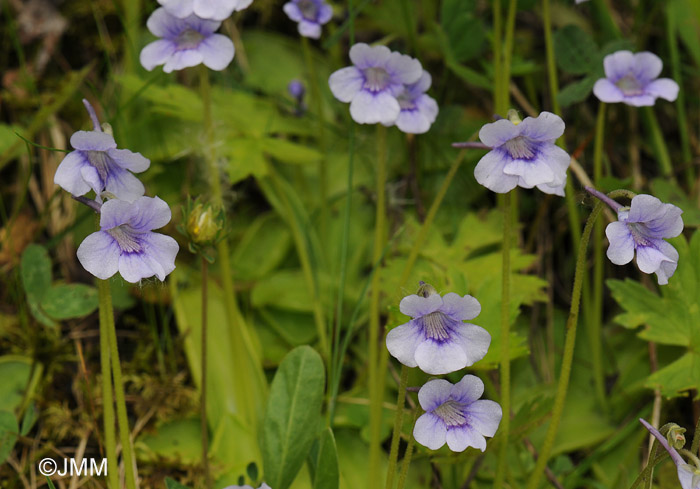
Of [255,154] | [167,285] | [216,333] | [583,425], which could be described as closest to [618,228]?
[583,425]

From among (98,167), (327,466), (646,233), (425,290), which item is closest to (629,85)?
(646,233)

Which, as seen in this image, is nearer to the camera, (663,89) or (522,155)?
(522,155)

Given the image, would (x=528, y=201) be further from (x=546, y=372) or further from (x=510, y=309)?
(x=510, y=309)

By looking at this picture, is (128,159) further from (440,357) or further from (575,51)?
(575,51)

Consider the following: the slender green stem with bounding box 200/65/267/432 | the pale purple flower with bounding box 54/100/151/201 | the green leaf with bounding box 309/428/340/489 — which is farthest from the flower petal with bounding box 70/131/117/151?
the green leaf with bounding box 309/428/340/489

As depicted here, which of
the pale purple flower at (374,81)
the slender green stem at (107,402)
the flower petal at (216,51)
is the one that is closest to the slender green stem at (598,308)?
the pale purple flower at (374,81)

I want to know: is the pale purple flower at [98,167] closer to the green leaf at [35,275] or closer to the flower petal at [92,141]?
the flower petal at [92,141]
